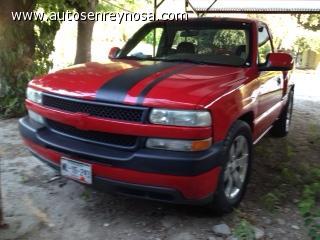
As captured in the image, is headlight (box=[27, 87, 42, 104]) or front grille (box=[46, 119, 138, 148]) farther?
headlight (box=[27, 87, 42, 104])

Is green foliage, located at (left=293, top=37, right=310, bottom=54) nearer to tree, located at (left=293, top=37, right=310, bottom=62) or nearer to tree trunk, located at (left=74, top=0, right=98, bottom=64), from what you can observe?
tree, located at (left=293, top=37, right=310, bottom=62)

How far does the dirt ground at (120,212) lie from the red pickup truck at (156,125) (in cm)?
25

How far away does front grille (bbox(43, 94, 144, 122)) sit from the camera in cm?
298

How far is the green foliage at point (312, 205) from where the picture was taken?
2.83 m

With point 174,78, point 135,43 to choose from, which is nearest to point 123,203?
point 174,78

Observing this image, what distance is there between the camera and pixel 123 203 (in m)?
3.73

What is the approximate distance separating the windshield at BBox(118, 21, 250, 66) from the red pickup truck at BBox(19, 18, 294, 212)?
99mm

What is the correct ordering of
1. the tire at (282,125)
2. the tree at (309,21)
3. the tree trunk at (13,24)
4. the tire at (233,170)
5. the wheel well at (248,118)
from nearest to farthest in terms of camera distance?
the tire at (233,170) < the wheel well at (248,118) < the tire at (282,125) < the tree trunk at (13,24) < the tree at (309,21)

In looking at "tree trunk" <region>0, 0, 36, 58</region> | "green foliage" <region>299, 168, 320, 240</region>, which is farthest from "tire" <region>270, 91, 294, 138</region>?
"tree trunk" <region>0, 0, 36, 58</region>

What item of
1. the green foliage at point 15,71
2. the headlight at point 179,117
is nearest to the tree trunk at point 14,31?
the green foliage at point 15,71

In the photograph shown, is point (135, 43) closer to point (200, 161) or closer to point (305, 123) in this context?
point (200, 161)

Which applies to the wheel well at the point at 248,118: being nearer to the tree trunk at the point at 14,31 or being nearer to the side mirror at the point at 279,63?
the side mirror at the point at 279,63

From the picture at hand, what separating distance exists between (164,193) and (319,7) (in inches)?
341

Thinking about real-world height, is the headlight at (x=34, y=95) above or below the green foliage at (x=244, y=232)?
above
